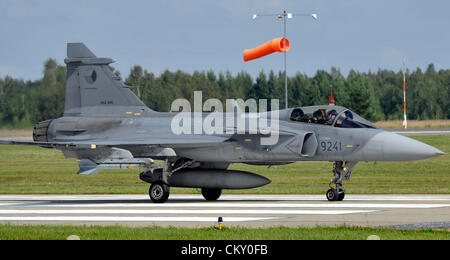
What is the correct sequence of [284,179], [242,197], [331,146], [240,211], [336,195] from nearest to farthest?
[240,211] < [331,146] < [336,195] < [242,197] < [284,179]

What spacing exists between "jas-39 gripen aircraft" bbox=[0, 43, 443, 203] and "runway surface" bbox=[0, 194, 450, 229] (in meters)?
0.78

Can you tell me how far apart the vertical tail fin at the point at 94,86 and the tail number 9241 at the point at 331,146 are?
6110mm

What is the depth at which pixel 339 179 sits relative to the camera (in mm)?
19766

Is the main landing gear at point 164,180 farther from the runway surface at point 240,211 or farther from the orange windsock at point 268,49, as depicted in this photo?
the orange windsock at point 268,49

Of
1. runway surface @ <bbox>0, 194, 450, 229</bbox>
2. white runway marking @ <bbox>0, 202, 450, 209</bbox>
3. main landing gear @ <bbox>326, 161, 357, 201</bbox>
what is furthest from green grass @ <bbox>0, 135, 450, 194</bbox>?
white runway marking @ <bbox>0, 202, 450, 209</bbox>

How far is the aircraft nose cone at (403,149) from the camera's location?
18.6 m

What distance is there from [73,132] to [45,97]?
18.2 metres

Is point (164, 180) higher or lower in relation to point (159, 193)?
higher

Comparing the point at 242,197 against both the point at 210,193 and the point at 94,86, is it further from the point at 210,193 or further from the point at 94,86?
the point at 94,86

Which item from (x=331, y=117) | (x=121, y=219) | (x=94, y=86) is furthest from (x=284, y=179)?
(x=121, y=219)

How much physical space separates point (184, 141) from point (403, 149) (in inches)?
223

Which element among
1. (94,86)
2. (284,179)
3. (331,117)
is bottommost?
(284,179)

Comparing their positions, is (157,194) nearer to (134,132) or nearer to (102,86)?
(134,132)
